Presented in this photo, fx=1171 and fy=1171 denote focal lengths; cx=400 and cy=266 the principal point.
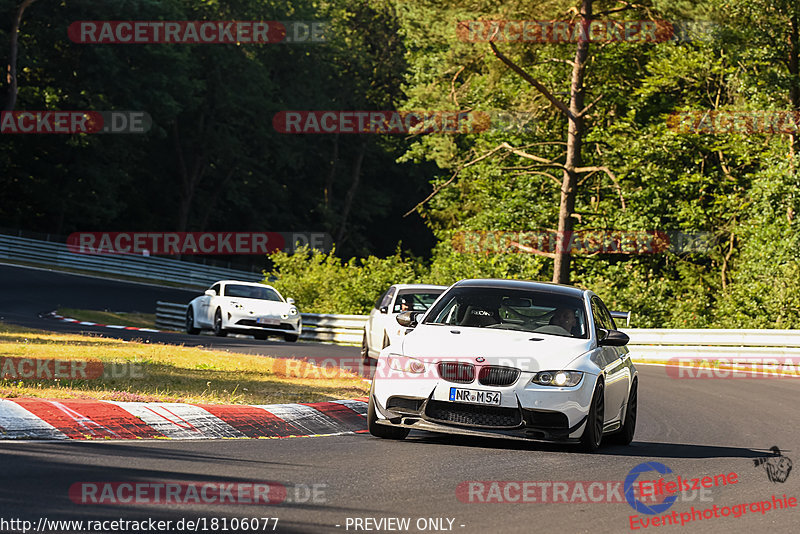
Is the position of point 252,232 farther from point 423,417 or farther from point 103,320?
point 423,417

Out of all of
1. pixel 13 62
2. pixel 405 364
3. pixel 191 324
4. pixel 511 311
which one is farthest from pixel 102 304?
pixel 405 364

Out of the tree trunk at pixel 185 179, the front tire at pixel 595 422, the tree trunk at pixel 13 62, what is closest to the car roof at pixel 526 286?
the front tire at pixel 595 422

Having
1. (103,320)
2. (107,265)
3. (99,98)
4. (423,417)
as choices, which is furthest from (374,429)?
(99,98)

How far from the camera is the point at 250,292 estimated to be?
29.1 m

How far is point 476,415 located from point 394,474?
1.57 m

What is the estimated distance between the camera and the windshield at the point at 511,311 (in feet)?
36.2

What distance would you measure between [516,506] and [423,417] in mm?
2581

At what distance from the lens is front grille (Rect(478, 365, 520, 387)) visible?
9867 mm

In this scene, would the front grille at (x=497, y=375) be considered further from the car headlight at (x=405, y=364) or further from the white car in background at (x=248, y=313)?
the white car in background at (x=248, y=313)

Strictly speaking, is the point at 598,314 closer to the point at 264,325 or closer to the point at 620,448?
the point at 620,448

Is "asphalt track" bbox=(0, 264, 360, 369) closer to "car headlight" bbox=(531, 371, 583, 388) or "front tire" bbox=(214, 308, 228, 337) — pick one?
"front tire" bbox=(214, 308, 228, 337)

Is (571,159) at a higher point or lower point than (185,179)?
lower

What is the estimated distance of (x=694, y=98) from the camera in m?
42.7

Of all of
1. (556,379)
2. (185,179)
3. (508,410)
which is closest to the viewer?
(508,410)
